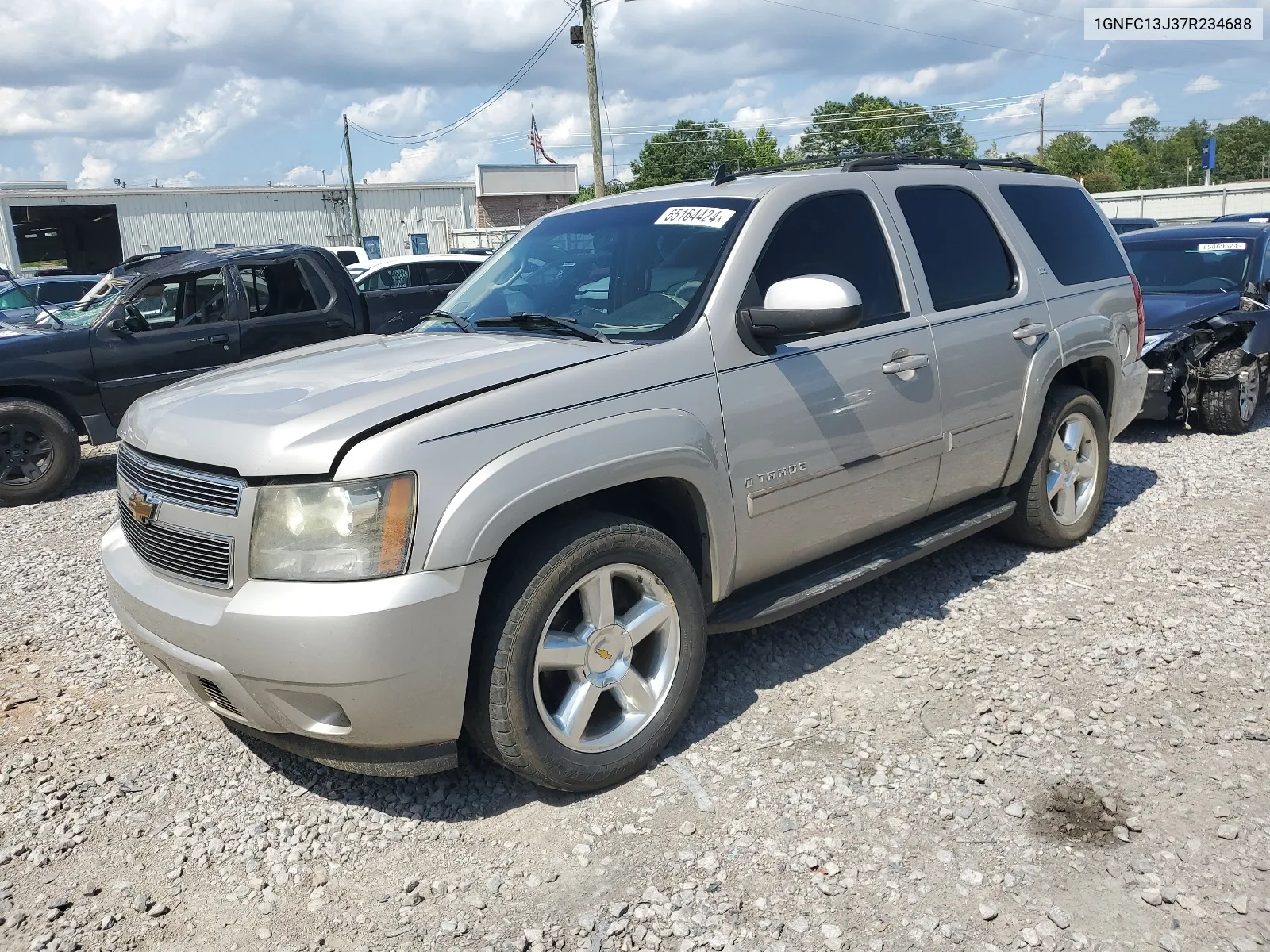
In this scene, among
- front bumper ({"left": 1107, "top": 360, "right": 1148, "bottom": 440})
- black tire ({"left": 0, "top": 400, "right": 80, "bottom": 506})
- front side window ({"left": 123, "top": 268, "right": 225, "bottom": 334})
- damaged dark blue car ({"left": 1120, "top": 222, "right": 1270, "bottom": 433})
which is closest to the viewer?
front bumper ({"left": 1107, "top": 360, "right": 1148, "bottom": 440})

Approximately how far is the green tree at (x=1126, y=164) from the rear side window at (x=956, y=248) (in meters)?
104

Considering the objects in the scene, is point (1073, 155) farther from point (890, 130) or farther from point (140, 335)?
point (140, 335)

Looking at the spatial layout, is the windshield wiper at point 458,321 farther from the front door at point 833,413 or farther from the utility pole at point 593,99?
the utility pole at point 593,99

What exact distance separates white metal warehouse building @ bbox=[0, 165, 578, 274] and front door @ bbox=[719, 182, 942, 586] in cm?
3956

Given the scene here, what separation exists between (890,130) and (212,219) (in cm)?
5730

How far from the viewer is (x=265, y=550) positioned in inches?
109

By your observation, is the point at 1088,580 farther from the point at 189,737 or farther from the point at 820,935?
the point at 189,737

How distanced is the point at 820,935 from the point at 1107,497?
4795 mm

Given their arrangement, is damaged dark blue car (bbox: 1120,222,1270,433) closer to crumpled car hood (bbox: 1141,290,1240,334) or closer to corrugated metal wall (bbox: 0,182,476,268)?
crumpled car hood (bbox: 1141,290,1240,334)

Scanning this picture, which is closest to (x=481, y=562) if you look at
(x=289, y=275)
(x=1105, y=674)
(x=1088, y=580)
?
(x=1105, y=674)

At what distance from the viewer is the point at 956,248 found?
4.57 m

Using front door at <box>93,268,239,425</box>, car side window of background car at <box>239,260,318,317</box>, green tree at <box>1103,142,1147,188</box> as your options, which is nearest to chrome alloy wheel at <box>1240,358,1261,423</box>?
car side window of background car at <box>239,260,318,317</box>

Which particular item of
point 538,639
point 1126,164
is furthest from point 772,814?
point 1126,164

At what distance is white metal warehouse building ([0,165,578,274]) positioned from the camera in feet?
143
